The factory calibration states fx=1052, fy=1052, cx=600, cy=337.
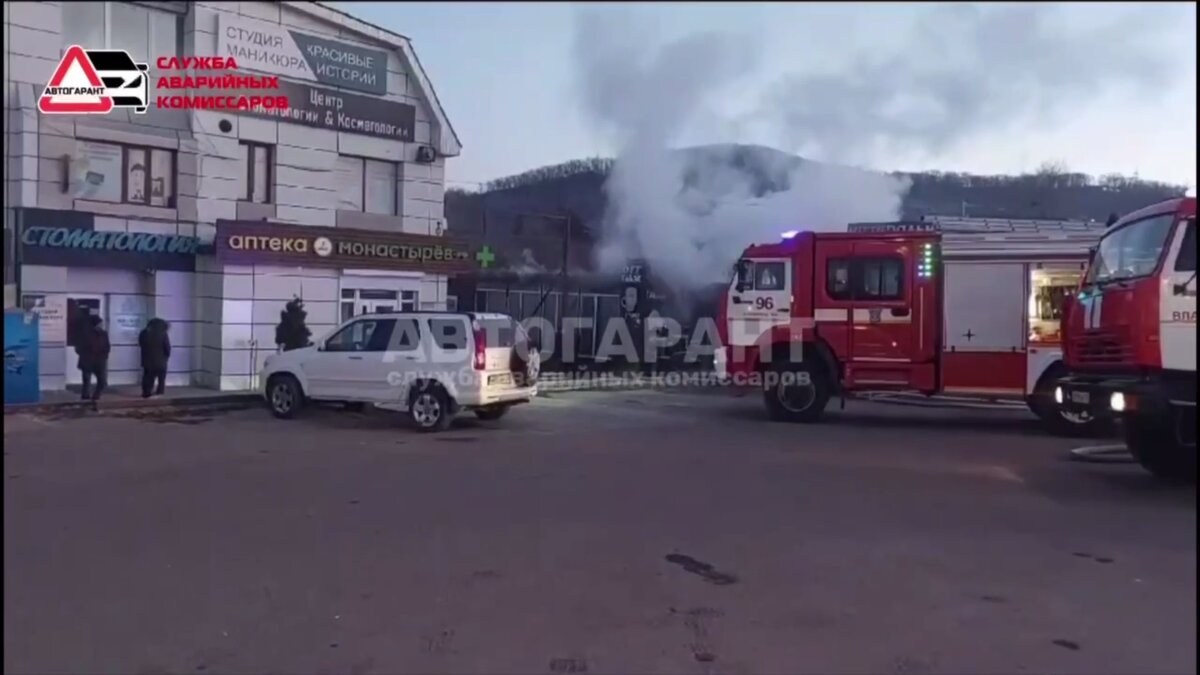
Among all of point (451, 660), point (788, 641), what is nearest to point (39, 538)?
point (451, 660)

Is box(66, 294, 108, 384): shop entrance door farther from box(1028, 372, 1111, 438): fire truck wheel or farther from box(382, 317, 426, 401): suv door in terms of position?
box(1028, 372, 1111, 438): fire truck wheel

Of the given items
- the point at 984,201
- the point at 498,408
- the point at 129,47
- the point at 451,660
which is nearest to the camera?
the point at 451,660

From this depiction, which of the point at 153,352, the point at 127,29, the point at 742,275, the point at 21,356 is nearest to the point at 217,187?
the point at 127,29

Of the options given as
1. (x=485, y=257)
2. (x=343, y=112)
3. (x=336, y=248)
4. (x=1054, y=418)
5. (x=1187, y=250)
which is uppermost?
(x=343, y=112)

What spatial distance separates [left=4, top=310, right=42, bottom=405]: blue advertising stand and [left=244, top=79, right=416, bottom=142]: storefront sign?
5.26 metres

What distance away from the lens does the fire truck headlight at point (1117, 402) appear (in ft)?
27.2

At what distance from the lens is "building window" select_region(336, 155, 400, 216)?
19922 mm

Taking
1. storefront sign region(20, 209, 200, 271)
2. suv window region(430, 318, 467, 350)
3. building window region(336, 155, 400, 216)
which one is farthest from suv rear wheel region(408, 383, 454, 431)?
building window region(336, 155, 400, 216)

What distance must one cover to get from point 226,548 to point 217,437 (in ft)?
21.8

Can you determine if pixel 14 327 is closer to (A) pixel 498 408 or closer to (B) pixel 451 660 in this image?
(A) pixel 498 408

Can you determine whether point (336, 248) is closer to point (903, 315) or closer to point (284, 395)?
point (284, 395)

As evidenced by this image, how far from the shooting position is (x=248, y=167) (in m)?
18.8

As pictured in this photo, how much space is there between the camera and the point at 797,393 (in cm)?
1497

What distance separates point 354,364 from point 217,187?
A: 6067mm
